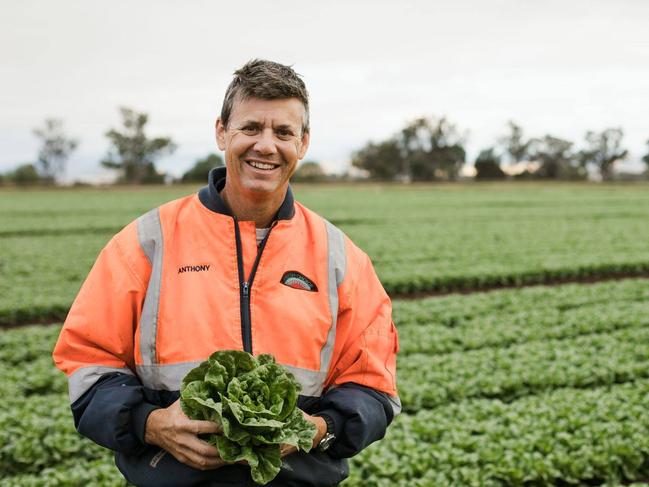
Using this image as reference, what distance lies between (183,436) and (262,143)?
1.19 m

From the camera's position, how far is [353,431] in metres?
2.49

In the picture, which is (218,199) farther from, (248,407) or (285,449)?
(285,449)

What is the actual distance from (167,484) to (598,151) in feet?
430

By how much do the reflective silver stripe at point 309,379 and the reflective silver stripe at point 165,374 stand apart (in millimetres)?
407

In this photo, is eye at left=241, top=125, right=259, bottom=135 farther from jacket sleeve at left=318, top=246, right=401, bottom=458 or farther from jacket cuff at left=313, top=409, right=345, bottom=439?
jacket cuff at left=313, top=409, right=345, bottom=439

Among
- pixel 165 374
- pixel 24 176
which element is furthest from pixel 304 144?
pixel 24 176

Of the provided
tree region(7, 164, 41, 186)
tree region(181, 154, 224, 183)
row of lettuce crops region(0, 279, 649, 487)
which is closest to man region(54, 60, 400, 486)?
row of lettuce crops region(0, 279, 649, 487)

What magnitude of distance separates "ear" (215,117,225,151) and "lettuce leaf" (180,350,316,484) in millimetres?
960

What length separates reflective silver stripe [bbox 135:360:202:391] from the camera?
2.40m

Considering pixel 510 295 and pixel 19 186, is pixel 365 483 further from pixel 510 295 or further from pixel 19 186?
pixel 19 186

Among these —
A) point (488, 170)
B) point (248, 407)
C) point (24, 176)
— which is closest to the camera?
point (248, 407)

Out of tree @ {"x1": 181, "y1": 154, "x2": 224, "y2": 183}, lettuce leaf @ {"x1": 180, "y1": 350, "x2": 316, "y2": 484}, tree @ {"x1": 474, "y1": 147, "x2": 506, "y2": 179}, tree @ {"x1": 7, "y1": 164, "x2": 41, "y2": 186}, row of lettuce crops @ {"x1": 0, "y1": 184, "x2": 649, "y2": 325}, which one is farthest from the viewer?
tree @ {"x1": 474, "y1": 147, "x2": 506, "y2": 179}

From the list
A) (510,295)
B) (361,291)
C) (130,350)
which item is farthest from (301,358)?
(510,295)

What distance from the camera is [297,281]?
259 cm
